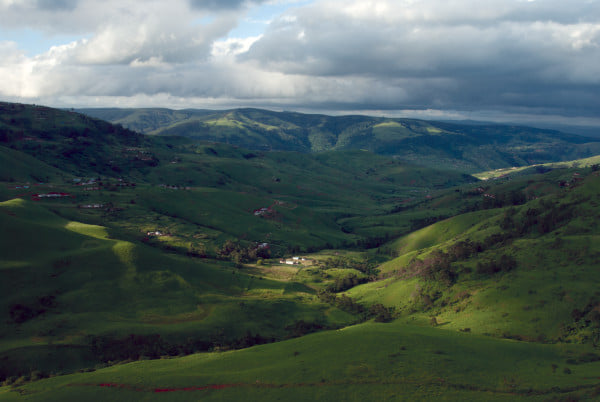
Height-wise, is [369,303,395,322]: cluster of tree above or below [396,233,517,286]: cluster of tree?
below

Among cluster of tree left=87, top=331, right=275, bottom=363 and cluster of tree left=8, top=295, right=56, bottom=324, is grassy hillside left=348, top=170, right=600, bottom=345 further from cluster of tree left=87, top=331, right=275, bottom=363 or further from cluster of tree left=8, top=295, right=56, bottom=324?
cluster of tree left=8, top=295, right=56, bottom=324

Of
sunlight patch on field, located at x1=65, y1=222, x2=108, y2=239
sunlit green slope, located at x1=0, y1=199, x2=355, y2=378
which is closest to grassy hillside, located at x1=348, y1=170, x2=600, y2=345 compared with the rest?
sunlit green slope, located at x1=0, y1=199, x2=355, y2=378

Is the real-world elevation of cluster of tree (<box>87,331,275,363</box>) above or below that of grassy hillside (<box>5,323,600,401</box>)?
below

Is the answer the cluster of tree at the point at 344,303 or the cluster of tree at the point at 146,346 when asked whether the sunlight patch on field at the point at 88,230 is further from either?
the cluster of tree at the point at 344,303

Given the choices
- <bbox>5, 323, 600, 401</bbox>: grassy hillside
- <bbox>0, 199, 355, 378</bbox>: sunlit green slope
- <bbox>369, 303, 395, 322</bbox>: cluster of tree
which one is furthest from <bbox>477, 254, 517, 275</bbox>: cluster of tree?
<bbox>5, 323, 600, 401</bbox>: grassy hillside

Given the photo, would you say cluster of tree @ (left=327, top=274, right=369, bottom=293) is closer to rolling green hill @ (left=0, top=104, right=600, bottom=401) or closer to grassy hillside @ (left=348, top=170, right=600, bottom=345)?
rolling green hill @ (left=0, top=104, right=600, bottom=401)

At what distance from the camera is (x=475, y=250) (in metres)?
153

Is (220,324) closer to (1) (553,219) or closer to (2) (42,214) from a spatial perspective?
(2) (42,214)

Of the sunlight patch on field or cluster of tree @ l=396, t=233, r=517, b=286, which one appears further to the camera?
the sunlight patch on field

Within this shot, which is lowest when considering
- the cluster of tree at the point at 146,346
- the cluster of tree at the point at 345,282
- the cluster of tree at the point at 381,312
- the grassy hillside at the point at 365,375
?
the cluster of tree at the point at 345,282

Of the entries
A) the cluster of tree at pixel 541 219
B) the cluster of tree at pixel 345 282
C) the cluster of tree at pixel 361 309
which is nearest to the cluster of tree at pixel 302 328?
the cluster of tree at pixel 361 309

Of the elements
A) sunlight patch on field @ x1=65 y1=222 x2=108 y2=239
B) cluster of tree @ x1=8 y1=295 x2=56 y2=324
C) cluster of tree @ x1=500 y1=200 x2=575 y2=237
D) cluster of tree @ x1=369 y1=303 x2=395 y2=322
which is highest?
cluster of tree @ x1=500 y1=200 x2=575 y2=237

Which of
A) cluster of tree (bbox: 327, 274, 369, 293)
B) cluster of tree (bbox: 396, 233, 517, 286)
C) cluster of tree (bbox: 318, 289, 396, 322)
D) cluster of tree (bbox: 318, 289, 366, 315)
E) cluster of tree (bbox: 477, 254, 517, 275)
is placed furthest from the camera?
cluster of tree (bbox: 327, 274, 369, 293)

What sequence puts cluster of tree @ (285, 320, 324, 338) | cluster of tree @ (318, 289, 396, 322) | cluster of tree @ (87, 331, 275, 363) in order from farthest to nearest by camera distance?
cluster of tree @ (318, 289, 396, 322)
cluster of tree @ (285, 320, 324, 338)
cluster of tree @ (87, 331, 275, 363)
